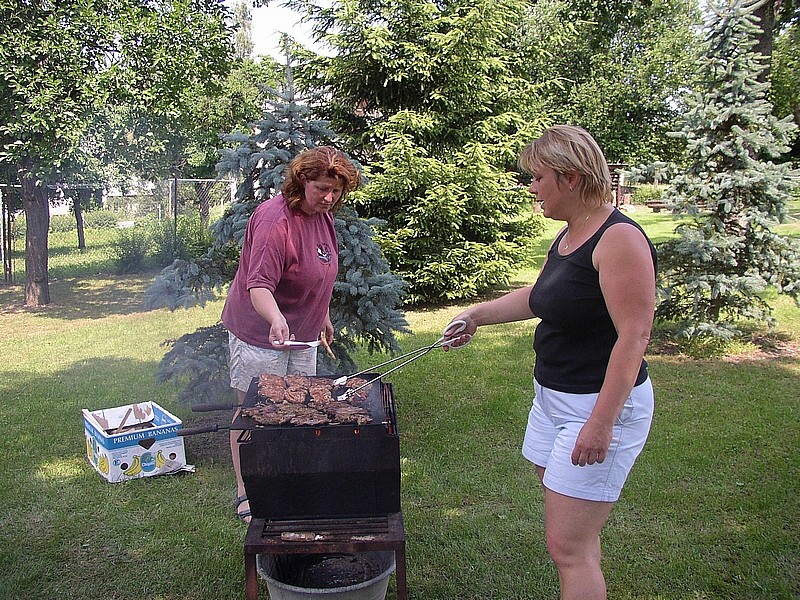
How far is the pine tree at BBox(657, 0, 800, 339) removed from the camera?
20.3ft

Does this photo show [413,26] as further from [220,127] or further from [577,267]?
[577,267]

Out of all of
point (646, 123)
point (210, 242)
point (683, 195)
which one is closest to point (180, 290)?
point (210, 242)

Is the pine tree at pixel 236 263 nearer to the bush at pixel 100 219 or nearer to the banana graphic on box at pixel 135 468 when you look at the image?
the banana graphic on box at pixel 135 468

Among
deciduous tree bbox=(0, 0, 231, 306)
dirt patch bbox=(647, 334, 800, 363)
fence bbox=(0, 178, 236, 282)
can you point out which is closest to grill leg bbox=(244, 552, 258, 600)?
dirt patch bbox=(647, 334, 800, 363)

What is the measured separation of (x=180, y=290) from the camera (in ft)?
13.6

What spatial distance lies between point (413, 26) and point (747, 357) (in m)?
5.03

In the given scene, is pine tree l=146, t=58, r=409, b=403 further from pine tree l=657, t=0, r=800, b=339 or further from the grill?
pine tree l=657, t=0, r=800, b=339

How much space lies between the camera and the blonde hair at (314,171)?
2707 millimetres

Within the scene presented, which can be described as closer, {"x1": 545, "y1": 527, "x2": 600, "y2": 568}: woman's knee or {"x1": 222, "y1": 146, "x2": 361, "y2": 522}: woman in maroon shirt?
{"x1": 545, "y1": 527, "x2": 600, "y2": 568}: woman's knee

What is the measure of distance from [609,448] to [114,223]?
33.3 feet

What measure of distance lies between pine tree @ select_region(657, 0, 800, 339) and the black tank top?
471 centimetres

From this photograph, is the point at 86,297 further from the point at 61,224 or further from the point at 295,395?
the point at 295,395

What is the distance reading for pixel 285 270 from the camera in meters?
2.81

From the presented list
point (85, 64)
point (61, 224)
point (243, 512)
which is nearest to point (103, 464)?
point (243, 512)
